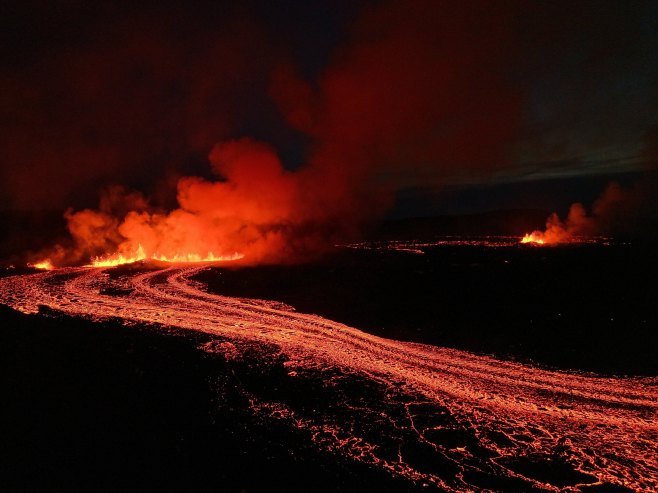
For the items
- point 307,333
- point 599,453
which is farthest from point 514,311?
point 599,453

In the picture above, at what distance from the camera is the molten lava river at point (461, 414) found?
22.8 feet

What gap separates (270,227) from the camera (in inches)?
2276

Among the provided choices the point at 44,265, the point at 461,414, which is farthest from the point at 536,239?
the point at 461,414

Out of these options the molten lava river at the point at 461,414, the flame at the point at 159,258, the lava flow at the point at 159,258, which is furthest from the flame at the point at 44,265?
the molten lava river at the point at 461,414

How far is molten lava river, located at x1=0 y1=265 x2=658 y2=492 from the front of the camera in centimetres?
694

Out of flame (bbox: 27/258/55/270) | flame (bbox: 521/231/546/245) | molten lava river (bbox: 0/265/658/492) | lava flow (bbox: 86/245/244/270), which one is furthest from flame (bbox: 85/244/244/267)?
flame (bbox: 521/231/546/245)

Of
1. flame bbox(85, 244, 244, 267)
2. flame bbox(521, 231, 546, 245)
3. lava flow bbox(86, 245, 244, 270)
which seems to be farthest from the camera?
flame bbox(521, 231, 546, 245)

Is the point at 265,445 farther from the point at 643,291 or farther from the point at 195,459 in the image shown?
the point at 643,291

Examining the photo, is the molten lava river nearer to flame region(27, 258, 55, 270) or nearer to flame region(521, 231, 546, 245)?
flame region(27, 258, 55, 270)

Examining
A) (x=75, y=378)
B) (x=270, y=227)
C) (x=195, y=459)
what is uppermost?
(x=270, y=227)

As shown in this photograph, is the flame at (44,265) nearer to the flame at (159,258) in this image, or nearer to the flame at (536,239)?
the flame at (159,258)

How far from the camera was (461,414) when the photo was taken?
898 cm

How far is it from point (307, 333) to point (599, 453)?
10128mm

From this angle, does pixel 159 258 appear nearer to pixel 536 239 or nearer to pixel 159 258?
pixel 159 258
